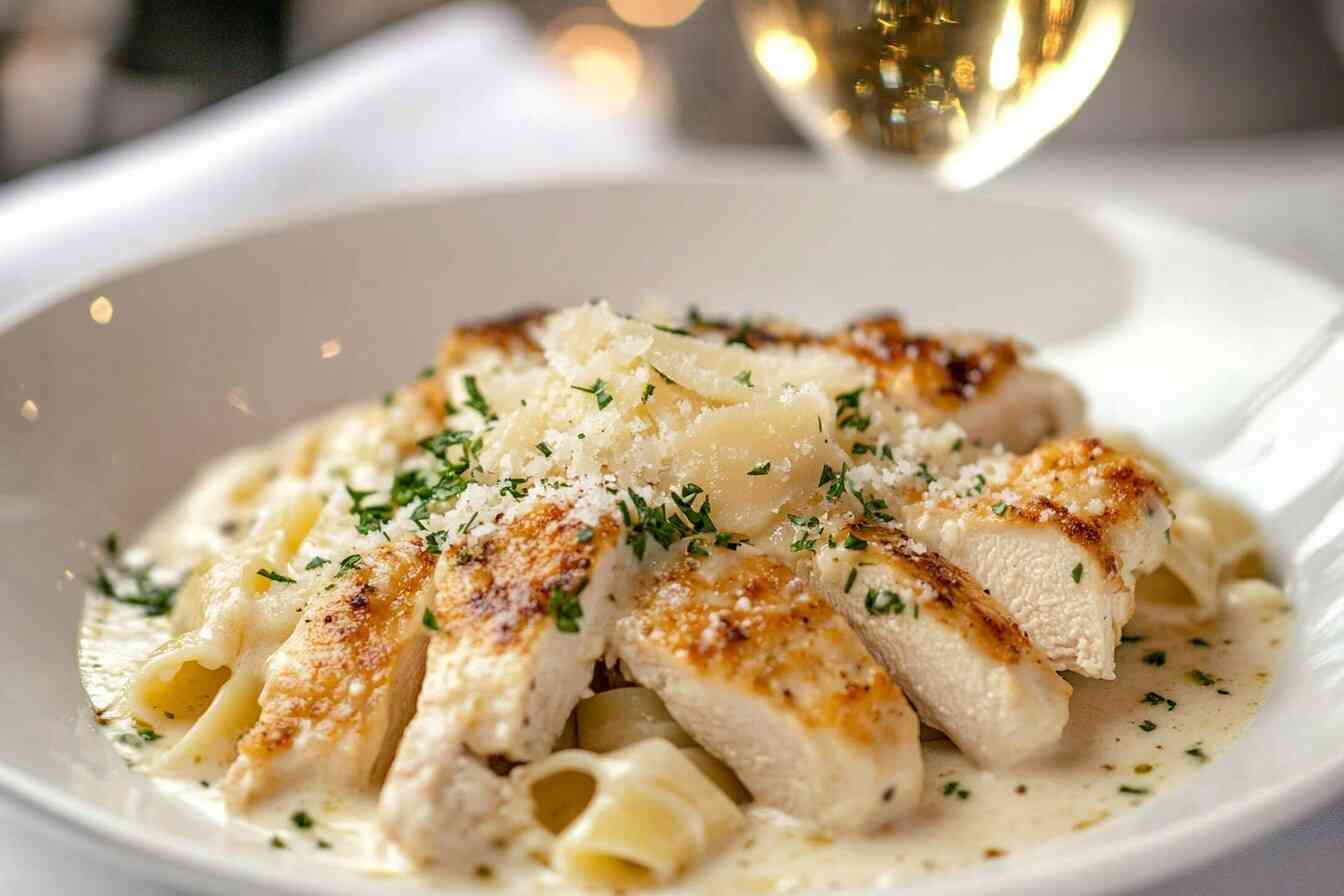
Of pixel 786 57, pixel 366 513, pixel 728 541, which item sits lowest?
pixel 728 541

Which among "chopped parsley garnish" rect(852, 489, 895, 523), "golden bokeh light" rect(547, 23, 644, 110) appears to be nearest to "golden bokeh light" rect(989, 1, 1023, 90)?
"chopped parsley garnish" rect(852, 489, 895, 523)

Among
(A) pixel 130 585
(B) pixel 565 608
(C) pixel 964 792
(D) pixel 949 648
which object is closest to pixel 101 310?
(A) pixel 130 585

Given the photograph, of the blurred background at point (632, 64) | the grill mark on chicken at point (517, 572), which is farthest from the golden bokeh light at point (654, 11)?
the grill mark on chicken at point (517, 572)

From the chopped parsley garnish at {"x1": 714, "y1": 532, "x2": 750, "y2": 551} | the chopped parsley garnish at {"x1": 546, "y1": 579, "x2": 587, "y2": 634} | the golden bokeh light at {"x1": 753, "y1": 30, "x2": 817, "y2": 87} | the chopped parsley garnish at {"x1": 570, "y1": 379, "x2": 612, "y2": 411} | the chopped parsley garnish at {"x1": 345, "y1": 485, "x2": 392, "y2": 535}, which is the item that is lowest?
the chopped parsley garnish at {"x1": 546, "y1": 579, "x2": 587, "y2": 634}

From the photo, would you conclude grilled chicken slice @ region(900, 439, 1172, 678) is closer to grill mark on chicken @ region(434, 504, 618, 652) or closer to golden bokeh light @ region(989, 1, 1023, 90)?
grill mark on chicken @ region(434, 504, 618, 652)

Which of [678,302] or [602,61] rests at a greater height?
[602,61]

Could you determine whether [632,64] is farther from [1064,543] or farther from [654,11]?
[1064,543]

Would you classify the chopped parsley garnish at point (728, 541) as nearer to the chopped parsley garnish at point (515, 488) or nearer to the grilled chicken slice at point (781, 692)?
the grilled chicken slice at point (781, 692)
